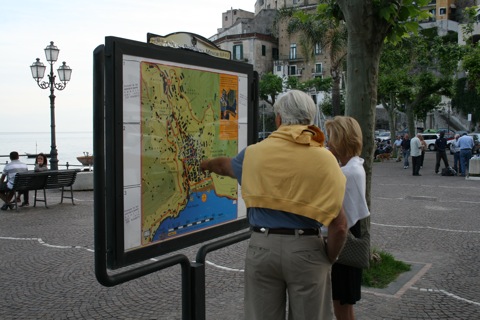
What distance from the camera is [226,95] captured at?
405 centimetres

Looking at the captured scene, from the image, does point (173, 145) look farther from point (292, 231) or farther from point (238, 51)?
point (238, 51)

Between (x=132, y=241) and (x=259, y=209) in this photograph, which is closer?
(x=259, y=209)

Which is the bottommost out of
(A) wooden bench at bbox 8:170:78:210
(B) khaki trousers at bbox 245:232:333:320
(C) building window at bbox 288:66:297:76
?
(A) wooden bench at bbox 8:170:78:210

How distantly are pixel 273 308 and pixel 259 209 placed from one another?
0.56 meters

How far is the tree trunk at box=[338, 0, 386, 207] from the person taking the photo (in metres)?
6.19

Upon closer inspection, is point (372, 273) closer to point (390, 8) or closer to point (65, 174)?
point (390, 8)

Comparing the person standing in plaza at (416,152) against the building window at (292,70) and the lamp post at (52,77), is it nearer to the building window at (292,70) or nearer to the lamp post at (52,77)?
the lamp post at (52,77)

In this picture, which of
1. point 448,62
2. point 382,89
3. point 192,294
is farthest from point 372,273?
point 382,89

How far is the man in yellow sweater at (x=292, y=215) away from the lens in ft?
9.48

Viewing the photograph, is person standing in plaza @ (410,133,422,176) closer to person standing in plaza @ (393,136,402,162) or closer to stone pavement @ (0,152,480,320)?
stone pavement @ (0,152,480,320)

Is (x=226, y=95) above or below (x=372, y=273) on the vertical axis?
above

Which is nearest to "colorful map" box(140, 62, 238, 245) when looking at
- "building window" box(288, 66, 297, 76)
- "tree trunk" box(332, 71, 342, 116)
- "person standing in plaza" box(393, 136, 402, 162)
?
"tree trunk" box(332, 71, 342, 116)

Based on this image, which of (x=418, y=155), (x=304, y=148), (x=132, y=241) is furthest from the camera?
(x=418, y=155)

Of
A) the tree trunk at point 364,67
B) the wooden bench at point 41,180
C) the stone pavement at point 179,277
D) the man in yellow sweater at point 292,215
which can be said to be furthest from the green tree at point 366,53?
the wooden bench at point 41,180
